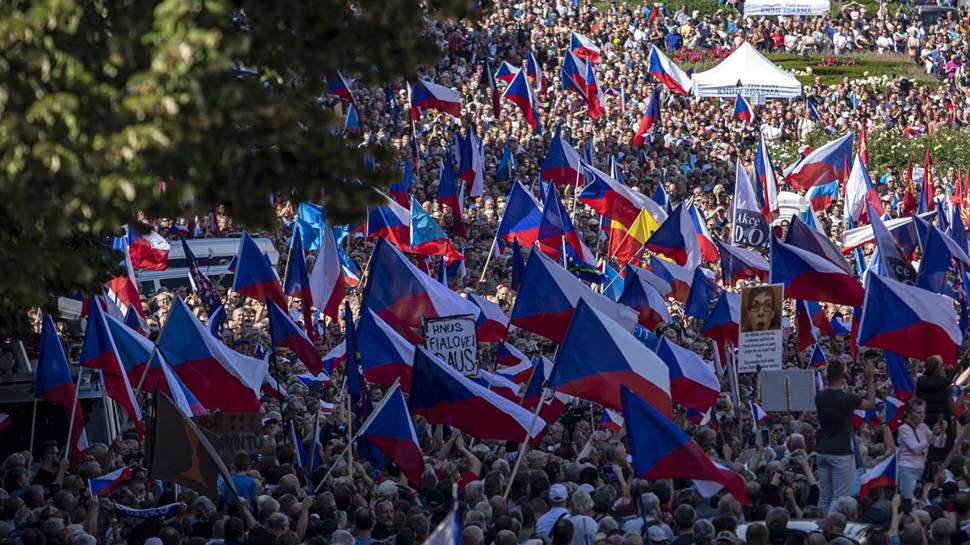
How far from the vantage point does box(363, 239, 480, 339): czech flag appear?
1691 cm

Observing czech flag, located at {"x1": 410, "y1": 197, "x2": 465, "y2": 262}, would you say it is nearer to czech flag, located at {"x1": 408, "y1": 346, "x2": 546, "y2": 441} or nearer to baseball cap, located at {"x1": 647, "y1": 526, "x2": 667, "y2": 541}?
czech flag, located at {"x1": 408, "y1": 346, "x2": 546, "y2": 441}

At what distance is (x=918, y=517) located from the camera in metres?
10.4

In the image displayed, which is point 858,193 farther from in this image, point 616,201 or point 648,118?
point 648,118

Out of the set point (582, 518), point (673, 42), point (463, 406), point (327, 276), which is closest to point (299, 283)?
point (327, 276)

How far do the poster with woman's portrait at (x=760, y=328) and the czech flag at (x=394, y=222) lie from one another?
9917 mm

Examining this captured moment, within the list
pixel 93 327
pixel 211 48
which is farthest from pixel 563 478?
pixel 211 48

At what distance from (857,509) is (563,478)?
2.37m

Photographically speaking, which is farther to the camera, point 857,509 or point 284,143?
point 857,509

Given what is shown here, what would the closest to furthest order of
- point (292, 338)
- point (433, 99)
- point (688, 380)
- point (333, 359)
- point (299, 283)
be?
1. point (688, 380)
2. point (292, 338)
3. point (333, 359)
4. point (299, 283)
5. point (433, 99)

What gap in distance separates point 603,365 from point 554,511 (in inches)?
87.5

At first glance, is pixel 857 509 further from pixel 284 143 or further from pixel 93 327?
pixel 93 327

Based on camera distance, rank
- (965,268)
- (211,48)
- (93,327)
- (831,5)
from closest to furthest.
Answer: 1. (211,48)
2. (93,327)
3. (965,268)
4. (831,5)

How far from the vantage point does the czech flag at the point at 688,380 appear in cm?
1606

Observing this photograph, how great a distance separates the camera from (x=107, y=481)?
13.4m
